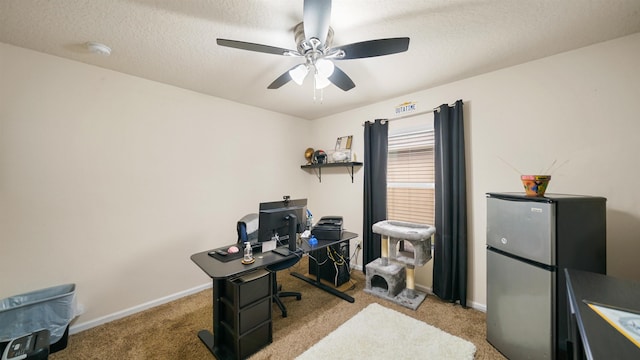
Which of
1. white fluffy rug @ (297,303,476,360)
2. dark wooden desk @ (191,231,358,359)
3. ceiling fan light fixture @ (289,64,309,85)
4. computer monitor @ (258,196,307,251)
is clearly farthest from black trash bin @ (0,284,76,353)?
ceiling fan light fixture @ (289,64,309,85)

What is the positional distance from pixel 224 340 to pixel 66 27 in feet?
8.75

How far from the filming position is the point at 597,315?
2.94 feet

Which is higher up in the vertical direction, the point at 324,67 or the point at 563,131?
the point at 324,67

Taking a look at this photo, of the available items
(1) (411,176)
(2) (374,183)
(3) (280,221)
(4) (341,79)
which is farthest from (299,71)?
(1) (411,176)

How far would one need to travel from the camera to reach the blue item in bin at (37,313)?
1688 mm

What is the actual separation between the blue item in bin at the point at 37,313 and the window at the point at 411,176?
3.41 meters

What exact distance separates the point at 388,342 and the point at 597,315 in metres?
1.38

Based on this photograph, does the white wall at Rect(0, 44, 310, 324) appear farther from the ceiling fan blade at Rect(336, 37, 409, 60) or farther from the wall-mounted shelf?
the ceiling fan blade at Rect(336, 37, 409, 60)

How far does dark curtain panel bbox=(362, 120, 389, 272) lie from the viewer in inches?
121

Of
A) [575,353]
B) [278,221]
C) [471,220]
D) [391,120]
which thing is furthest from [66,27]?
[471,220]

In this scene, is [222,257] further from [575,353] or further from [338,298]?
[575,353]

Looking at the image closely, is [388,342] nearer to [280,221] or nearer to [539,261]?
[539,261]

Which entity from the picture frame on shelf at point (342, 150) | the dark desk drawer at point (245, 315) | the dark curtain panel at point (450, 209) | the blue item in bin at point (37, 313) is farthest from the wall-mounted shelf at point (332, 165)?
the blue item in bin at point (37, 313)

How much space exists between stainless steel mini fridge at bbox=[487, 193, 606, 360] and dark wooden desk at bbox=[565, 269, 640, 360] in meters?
0.24
